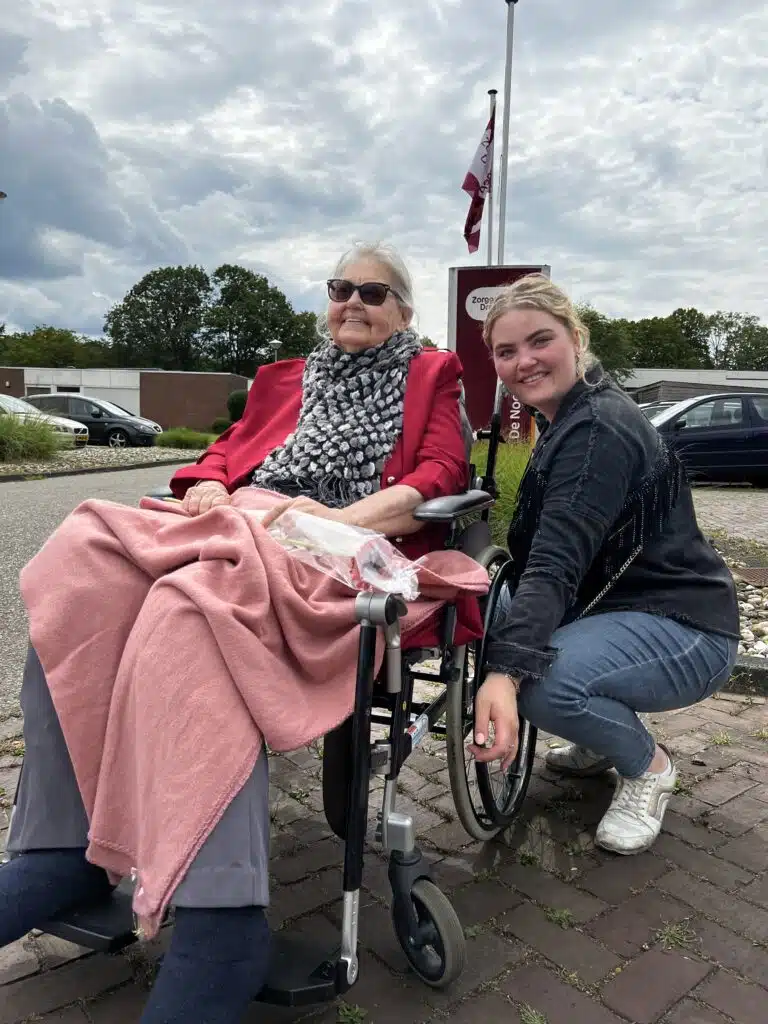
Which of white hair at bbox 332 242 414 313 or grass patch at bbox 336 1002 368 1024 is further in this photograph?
white hair at bbox 332 242 414 313

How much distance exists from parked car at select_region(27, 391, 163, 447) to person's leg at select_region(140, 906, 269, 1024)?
22.6 meters

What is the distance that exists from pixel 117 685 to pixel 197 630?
0.22m

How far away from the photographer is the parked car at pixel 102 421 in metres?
22.8

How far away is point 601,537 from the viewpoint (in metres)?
2.04

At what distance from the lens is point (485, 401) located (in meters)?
7.04

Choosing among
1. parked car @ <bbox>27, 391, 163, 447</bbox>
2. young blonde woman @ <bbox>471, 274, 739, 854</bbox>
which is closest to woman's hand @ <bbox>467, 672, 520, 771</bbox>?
young blonde woman @ <bbox>471, 274, 739, 854</bbox>

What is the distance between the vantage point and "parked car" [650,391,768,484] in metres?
12.5

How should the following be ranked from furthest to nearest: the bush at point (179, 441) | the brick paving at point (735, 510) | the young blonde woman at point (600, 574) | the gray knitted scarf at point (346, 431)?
the bush at point (179, 441) → the brick paving at point (735, 510) → the gray knitted scarf at point (346, 431) → the young blonde woman at point (600, 574)

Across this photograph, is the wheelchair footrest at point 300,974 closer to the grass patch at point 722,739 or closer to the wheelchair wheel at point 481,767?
the wheelchair wheel at point 481,767

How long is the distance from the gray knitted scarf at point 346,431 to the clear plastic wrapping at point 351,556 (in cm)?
50

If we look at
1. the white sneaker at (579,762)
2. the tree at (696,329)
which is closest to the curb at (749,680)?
the white sneaker at (579,762)

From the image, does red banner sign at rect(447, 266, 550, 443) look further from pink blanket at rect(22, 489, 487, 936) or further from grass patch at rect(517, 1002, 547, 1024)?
grass patch at rect(517, 1002, 547, 1024)

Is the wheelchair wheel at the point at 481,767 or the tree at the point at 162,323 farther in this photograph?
the tree at the point at 162,323

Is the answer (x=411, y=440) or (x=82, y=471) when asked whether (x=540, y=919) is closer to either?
(x=411, y=440)
